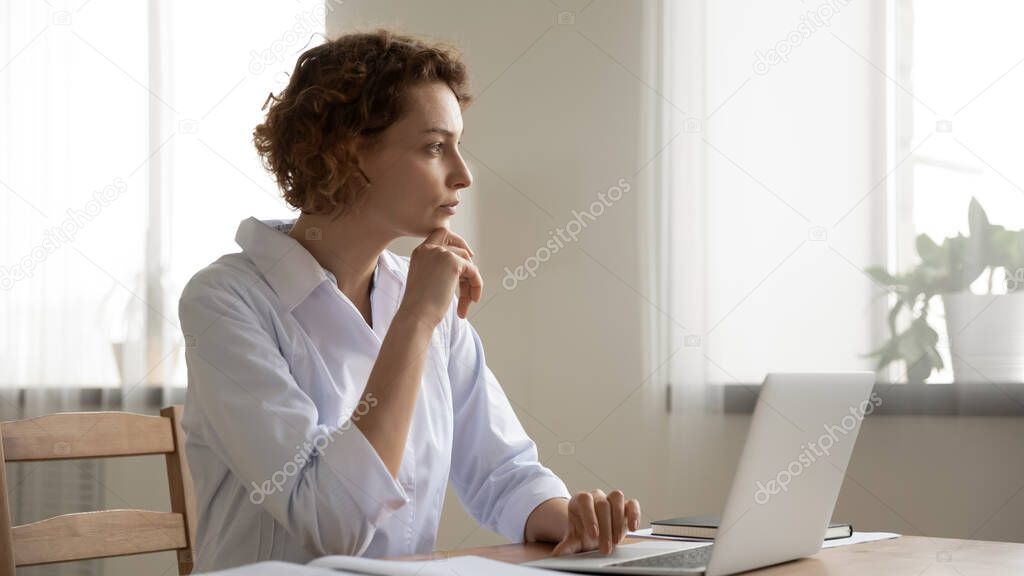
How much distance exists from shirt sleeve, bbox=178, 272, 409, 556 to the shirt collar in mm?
128

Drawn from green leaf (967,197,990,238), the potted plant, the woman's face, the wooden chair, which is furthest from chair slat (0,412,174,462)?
green leaf (967,197,990,238)

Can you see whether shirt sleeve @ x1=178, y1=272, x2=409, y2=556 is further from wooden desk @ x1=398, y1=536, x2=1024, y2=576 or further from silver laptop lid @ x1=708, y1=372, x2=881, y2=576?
silver laptop lid @ x1=708, y1=372, x2=881, y2=576

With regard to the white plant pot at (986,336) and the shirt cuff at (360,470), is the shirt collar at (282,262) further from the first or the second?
the white plant pot at (986,336)

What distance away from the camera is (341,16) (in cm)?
317

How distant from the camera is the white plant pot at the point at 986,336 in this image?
8.17ft

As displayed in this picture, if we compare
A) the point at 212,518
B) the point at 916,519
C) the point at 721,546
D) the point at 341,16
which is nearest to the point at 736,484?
the point at 721,546

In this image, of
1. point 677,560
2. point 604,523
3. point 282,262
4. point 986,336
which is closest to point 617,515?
point 604,523

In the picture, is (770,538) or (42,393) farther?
(42,393)

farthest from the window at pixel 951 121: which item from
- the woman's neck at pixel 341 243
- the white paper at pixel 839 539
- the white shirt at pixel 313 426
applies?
the woman's neck at pixel 341 243

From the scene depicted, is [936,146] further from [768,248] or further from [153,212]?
[153,212]

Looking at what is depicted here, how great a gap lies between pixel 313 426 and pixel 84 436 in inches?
23.6

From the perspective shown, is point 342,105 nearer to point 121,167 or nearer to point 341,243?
point 341,243

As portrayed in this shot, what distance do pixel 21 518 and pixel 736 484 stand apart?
284cm

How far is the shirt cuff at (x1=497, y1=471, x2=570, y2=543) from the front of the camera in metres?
1.34
